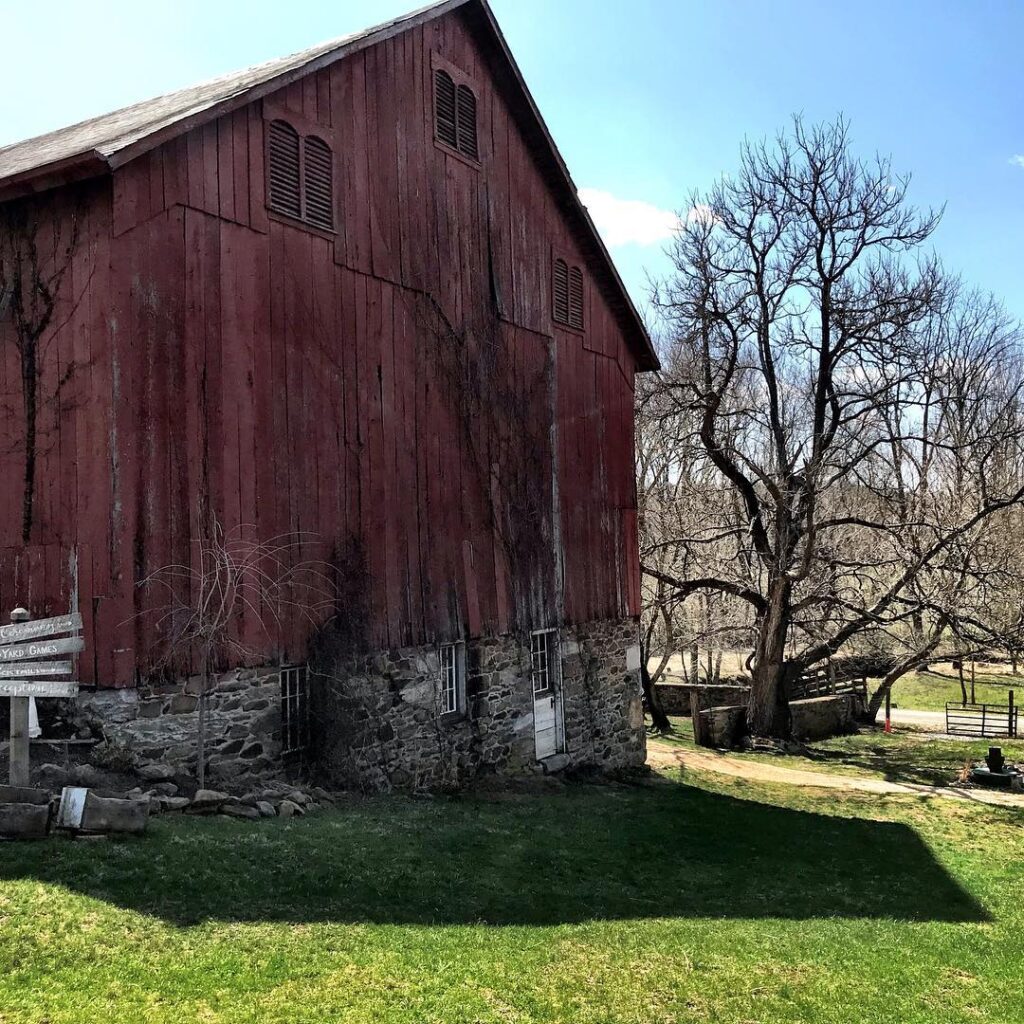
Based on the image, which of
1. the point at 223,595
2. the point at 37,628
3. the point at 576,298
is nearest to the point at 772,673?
the point at 576,298

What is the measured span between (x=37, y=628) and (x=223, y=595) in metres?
2.07

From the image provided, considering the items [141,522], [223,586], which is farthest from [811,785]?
[141,522]

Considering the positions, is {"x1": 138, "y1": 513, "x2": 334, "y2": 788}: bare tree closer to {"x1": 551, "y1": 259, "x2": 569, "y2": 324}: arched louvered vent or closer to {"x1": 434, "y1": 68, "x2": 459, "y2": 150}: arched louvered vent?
{"x1": 434, "y1": 68, "x2": 459, "y2": 150}: arched louvered vent

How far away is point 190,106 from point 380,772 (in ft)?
25.6

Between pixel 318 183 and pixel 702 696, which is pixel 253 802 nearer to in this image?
pixel 318 183

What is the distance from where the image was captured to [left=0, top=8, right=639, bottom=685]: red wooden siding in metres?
9.17

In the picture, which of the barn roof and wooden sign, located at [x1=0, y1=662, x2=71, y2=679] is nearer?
wooden sign, located at [x1=0, y1=662, x2=71, y2=679]

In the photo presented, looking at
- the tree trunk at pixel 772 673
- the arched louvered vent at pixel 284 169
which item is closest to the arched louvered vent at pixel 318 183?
the arched louvered vent at pixel 284 169

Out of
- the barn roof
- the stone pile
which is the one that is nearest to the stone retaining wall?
the barn roof

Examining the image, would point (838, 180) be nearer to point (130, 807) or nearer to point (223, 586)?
point (223, 586)

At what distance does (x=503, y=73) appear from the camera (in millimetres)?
14531

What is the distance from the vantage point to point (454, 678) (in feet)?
43.3

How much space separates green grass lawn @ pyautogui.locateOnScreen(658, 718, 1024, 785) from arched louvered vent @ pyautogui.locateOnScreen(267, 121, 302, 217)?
14.6 meters

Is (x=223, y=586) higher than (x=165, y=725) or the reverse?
higher
